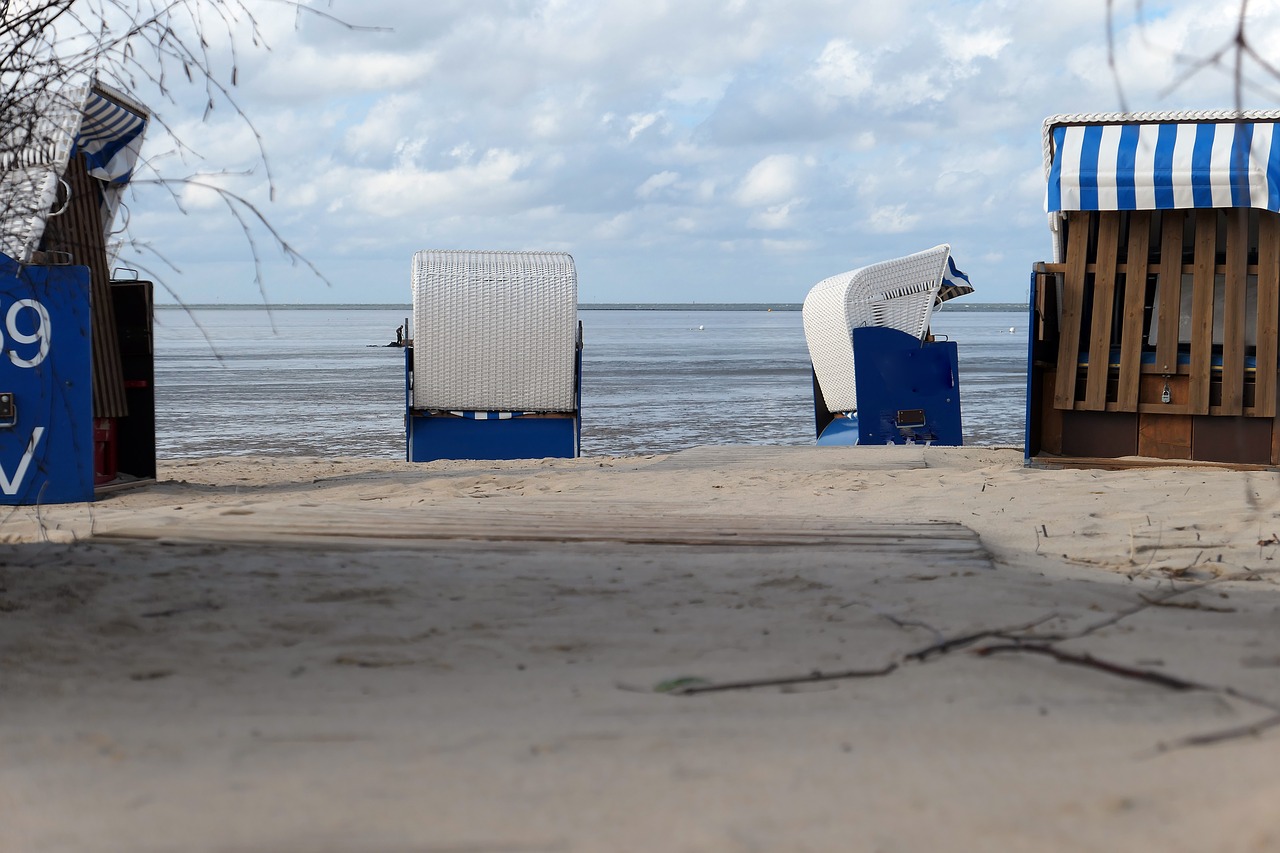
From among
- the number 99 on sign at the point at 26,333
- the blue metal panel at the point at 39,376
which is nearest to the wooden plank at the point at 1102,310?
the blue metal panel at the point at 39,376

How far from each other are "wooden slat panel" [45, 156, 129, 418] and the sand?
355 cm

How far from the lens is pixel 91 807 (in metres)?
2.38

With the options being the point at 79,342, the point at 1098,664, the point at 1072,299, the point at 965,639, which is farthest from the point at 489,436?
the point at 1098,664

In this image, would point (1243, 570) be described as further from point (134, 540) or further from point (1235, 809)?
point (134, 540)

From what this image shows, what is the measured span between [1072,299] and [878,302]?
17.4ft

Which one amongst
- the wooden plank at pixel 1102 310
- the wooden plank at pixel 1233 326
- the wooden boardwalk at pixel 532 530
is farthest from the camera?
the wooden plank at pixel 1102 310

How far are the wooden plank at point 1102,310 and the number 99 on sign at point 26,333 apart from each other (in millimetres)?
8554

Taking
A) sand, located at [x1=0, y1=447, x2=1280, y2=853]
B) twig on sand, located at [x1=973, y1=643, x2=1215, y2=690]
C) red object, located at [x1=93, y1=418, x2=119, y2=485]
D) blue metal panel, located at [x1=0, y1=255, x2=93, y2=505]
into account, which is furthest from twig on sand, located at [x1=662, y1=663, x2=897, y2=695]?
red object, located at [x1=93, y1=418, x2=119, y2=485]

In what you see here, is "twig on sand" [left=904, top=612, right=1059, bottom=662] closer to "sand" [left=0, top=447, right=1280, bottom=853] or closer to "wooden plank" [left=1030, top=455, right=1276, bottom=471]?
"sand" [left=0, top=447, right=1280, bottom=853]

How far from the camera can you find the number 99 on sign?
855 centimetres

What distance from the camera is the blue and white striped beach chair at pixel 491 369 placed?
555 inches

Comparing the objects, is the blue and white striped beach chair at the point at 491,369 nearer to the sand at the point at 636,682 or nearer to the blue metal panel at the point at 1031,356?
the blue metal panel at the point at 1031,356

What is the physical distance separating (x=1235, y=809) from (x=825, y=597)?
2.51 metres

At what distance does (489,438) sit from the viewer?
46.3ft
